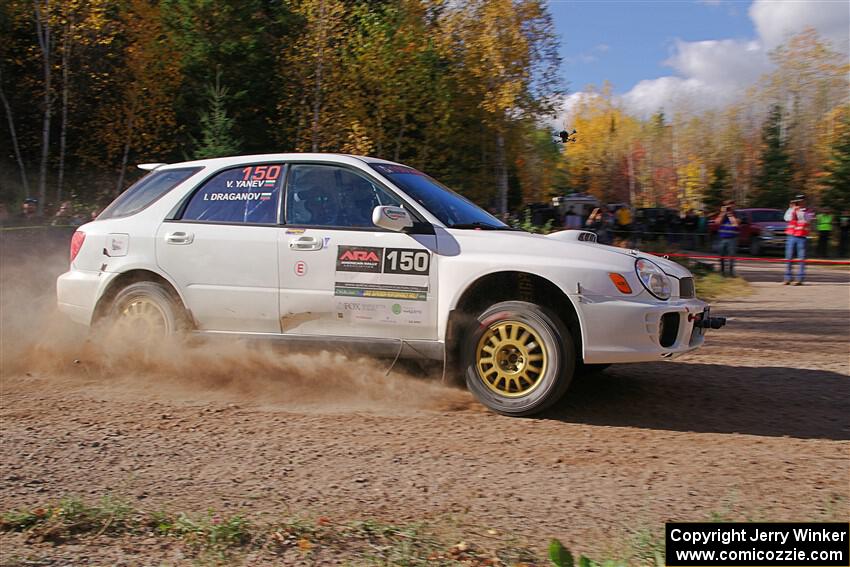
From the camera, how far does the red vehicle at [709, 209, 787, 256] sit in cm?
2914

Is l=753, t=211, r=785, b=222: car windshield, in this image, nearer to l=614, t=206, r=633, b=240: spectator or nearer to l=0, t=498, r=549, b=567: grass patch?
l=614, t=206, r=633, b=240: spectator

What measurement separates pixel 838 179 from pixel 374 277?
3725cm

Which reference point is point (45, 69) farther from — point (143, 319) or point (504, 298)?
point (504, 298)

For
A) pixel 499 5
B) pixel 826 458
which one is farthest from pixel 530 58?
pixel 826 458

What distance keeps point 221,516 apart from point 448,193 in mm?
3657

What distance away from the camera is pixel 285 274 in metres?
6.09

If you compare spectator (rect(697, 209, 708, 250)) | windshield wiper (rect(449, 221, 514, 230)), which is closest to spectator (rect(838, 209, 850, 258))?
spectator (rect(697, 209, 708, 250))

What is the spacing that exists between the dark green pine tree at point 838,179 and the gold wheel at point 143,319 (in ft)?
122

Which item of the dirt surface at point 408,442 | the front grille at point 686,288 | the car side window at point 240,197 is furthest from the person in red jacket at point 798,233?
the car side window at point 240,197

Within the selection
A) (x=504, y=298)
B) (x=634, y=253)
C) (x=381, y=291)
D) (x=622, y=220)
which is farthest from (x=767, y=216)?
(x=381, y=291)

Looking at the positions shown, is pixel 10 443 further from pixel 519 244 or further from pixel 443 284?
pixel 519 244

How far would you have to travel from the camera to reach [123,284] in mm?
6645

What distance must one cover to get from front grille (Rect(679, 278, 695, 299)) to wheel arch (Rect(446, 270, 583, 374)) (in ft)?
2.58

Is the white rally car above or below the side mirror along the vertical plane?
below
